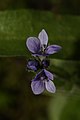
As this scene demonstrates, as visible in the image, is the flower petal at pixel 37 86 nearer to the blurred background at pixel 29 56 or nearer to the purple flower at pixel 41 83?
the purple flower at pixel 41 83

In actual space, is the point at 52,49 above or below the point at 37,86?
above

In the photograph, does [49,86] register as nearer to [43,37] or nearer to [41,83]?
[41,83]

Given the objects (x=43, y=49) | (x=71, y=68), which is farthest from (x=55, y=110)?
(x=43, y=49)

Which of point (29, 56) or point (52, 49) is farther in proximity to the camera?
point (29, 56)

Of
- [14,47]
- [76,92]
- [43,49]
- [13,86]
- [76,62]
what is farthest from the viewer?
[13,86]

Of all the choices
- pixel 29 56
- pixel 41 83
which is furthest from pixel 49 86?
pixel 29 56

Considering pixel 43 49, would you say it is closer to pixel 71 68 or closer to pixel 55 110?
pixel 71 68

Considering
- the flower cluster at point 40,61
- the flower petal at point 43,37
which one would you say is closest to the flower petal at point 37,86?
the flower cluster at point 40,61

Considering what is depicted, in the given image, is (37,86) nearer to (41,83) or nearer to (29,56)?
(41,83)
